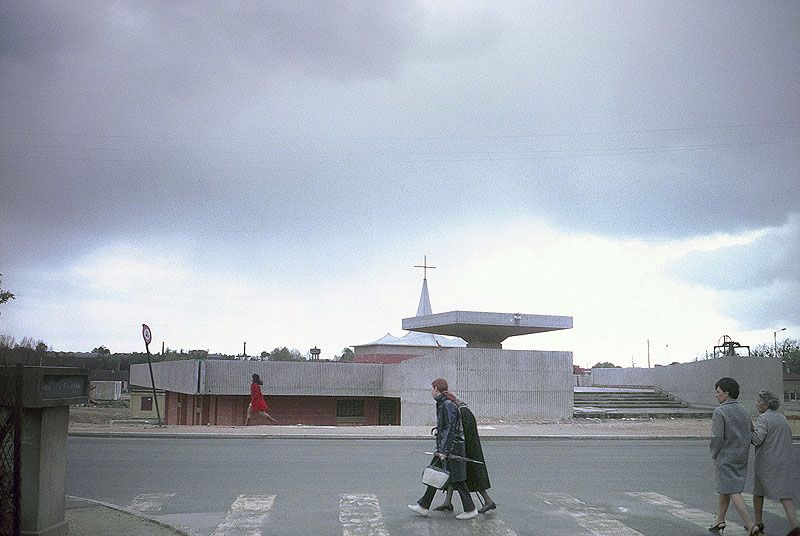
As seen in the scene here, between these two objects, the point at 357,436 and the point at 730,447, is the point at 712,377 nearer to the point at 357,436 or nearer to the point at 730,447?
the point at 357,436

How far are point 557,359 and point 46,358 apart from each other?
76.9 feet

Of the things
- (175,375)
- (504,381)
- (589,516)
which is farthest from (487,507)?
(175,375)

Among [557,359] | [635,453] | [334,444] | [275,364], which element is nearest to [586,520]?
[635,453]

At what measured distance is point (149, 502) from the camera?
1055cm

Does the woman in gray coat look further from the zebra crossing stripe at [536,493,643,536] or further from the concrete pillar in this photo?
the concrete pillar

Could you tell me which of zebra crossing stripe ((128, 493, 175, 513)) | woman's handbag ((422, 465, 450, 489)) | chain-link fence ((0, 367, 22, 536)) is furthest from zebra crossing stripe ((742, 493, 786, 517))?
chain-link fence ((0, 367, 22, 536))

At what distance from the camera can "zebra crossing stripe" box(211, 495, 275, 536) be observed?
878cm

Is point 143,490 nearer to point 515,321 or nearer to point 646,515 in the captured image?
point 646,515

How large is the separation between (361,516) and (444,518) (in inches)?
39.5

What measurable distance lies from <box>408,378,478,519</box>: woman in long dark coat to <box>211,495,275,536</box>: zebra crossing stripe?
1863mm

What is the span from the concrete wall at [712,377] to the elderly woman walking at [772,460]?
2174 cm

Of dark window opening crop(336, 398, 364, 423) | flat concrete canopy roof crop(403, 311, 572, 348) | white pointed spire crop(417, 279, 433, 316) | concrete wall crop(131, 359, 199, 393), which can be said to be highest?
white pointed spire crop(417, 279, 433, 316)

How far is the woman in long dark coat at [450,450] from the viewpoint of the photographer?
32.2 feet

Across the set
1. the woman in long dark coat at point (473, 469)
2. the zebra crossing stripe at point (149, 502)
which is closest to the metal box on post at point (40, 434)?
the zebra crossing stripe at point (149, 502)
